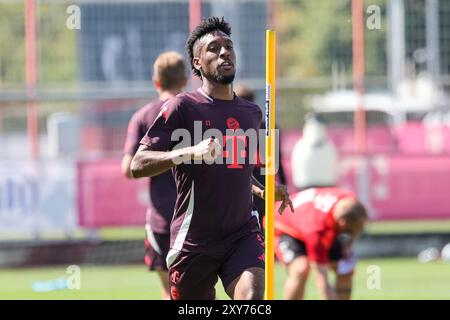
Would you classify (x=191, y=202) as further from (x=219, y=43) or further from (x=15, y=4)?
(x=15, y=4)

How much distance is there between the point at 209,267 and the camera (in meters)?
7.61

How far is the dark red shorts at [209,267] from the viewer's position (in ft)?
24.5

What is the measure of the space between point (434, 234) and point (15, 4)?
265 inches

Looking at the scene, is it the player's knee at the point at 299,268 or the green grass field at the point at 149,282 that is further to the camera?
the green grass field at the point at 149,282

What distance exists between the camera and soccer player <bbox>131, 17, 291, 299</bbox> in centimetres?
745

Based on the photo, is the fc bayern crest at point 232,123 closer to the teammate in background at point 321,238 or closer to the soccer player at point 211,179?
the soccer player at point 211,179

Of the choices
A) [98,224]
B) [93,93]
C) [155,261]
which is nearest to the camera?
[155,261]

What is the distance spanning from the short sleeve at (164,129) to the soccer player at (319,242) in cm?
307

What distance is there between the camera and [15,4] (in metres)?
17.4

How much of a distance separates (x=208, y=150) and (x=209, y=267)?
110 cm

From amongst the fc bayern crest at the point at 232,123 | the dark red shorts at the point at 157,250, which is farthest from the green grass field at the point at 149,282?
the fc bayern crest at the point at 232,123

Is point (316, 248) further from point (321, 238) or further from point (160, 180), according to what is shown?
point (160, 180)

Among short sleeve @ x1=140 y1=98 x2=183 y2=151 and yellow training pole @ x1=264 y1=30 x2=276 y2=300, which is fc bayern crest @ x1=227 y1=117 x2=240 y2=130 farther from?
yellow training pole @ x1=264 y1=30 x2=276 y2=300
